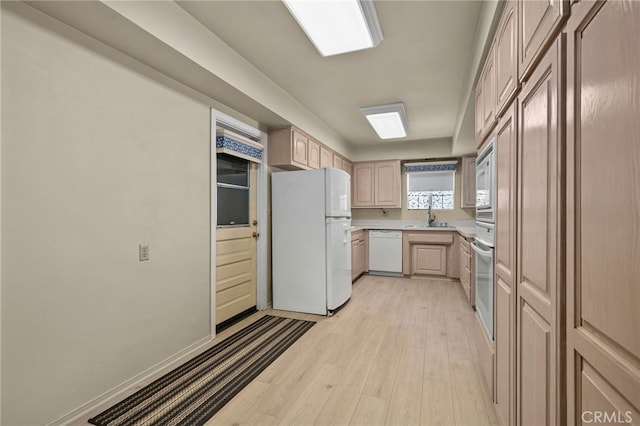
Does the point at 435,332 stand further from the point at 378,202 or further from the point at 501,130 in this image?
the point at 378,202

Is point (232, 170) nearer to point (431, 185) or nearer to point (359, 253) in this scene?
point (359, 253)

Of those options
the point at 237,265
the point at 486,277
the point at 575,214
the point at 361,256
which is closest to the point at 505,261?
the point at 486,277

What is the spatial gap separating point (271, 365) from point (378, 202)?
165 inches

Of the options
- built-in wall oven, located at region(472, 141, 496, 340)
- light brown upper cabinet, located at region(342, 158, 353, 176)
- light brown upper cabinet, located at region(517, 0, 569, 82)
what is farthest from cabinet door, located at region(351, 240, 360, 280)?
light brown upper cabinet, located at region(517, 0, 569, 82)

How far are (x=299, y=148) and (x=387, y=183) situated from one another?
263cm

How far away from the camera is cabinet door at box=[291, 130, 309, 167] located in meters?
3.67

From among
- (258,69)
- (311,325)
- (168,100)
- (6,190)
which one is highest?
(258,69)

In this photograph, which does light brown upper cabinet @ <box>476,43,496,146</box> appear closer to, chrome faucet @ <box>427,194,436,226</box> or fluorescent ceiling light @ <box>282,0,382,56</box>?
fluorescent ceiling light @ <box>282,0,382,56</box>

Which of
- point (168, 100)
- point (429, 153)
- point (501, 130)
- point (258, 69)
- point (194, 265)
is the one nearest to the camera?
point (501, 130)

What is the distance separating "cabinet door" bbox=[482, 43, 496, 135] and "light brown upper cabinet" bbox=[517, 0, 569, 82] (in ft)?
1.77

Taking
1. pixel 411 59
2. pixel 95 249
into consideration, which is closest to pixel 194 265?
pixel 95 249

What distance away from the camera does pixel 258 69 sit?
2.84 meters

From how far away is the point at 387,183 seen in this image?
232 inches

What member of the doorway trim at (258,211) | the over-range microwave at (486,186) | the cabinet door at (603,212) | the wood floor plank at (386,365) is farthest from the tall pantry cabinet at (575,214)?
the doorway trim at (258,211)
